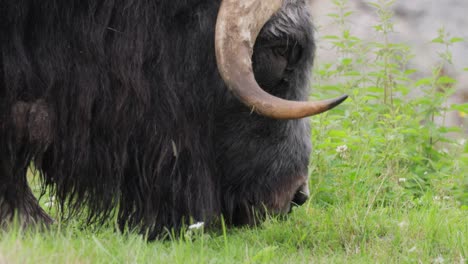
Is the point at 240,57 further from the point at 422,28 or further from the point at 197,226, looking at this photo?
the point at 422,28

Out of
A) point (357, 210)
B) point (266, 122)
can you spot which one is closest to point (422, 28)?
point (357, 210)

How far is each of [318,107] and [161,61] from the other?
24.8 inches

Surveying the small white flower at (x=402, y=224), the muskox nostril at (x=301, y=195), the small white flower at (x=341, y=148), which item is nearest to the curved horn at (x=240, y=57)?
the muskox nostril at (x=301, y=195)

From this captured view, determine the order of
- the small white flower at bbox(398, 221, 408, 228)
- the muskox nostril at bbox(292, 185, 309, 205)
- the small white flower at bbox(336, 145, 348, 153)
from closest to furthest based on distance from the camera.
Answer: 1. the small white flower at bbox(398, 221, 408, 228)
2. the muskox nostril at bbox(292, 185, 309, 205)
3. the small white flower at bbox(336, 145, 348, 153)

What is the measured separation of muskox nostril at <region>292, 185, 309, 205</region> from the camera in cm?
385

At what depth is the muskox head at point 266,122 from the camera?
343 cm

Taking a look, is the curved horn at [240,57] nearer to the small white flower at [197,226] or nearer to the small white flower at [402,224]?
the small white flower at [197,226]

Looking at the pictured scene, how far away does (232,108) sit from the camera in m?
→ 3.61

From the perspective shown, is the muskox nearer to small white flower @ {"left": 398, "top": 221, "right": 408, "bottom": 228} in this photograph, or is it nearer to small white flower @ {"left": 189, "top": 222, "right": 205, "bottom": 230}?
small white flower @ {"left": 189, "top": 222, "right": 205, "bottom": 230}

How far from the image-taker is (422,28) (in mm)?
7367

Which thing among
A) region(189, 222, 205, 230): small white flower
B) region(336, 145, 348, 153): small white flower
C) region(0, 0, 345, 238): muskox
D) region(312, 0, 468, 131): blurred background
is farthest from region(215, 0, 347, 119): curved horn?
region(312, 0, 468, 131): blurred background

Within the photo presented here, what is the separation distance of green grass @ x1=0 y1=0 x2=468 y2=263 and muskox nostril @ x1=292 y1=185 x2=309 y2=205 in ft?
0.25

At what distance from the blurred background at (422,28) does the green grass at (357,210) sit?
1.29 m

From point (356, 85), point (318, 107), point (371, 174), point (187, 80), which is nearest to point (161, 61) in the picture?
point (187, 80)
